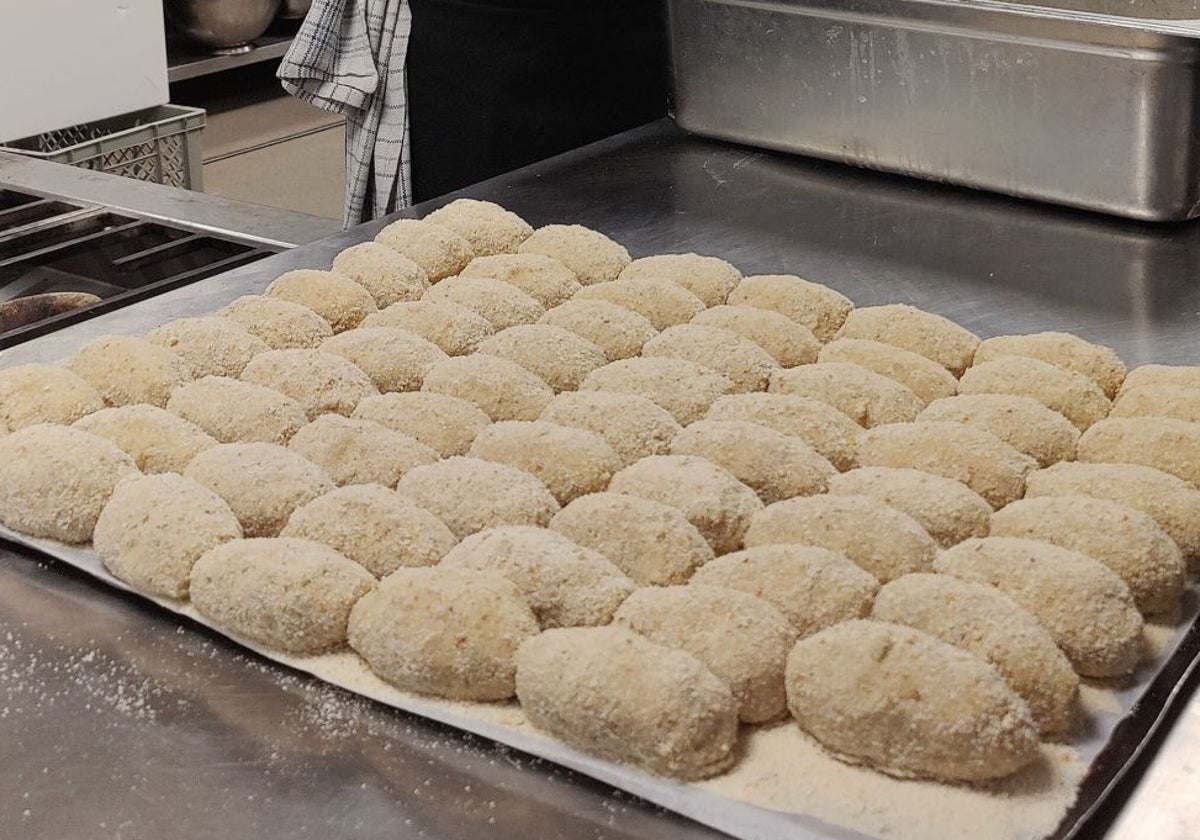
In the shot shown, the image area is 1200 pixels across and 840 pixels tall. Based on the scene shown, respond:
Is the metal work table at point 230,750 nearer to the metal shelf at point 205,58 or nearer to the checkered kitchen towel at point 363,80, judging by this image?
the checkered kitchen towel at point 363,80

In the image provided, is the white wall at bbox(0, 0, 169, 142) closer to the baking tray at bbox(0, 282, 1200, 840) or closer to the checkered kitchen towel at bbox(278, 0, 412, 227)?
the checkered kitchen towel at bbox(278, 0, 412, 227)

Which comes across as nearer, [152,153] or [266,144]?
[152,153]

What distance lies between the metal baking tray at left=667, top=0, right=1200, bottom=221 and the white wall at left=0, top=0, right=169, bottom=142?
6.00ft

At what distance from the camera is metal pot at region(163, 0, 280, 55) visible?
4.43 metres

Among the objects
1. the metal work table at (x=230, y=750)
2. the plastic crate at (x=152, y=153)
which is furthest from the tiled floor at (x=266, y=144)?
the metal work table at (x=230, y=750)

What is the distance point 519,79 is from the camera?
236cm

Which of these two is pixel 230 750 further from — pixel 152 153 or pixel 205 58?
pixel 205 58

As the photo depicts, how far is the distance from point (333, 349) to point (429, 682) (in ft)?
1.81

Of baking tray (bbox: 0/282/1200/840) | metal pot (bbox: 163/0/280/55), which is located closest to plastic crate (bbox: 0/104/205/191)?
baking tray (bbox: 0/282/1200/840)

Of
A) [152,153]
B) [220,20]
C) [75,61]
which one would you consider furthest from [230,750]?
[220,20]

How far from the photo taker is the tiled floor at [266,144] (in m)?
4.60

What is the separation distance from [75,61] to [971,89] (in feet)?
7.77

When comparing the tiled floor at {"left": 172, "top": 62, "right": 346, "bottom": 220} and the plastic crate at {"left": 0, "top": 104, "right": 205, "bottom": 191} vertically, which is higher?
the plastic crate at {"left": 0, "top": 104, "right": 205, "bottom": 191}

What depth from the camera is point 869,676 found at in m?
0.92
